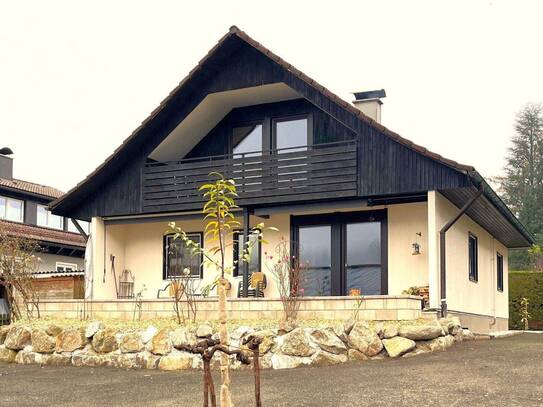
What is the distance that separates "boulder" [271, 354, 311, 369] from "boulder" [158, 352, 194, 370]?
1550 mm

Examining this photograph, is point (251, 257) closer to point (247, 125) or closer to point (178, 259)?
point (178, 259)

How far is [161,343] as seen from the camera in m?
14.5

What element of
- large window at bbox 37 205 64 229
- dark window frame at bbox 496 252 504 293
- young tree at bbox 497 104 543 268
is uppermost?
young tree at bbox 497 104 543 268

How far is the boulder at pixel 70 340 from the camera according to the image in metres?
15.3

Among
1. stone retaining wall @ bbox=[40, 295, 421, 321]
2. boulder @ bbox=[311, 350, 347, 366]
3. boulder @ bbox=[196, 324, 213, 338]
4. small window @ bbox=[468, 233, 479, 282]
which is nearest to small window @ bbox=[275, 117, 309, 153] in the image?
stone retaining wall @ bbox=[40, 295, 421, 321]

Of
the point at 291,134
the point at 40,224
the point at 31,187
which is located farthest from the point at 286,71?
the point at 31,187

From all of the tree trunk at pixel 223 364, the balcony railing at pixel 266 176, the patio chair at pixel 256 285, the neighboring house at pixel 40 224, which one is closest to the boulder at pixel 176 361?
the patio chair at pixel 256 285

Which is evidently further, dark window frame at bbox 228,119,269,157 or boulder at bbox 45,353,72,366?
dark window frame at bbox 228,119,269,157

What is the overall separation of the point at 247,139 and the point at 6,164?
16.7 m

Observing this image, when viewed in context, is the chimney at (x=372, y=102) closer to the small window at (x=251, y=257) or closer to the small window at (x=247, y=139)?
the small window at (x=247, y=139)

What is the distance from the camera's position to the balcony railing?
16875 millimetres

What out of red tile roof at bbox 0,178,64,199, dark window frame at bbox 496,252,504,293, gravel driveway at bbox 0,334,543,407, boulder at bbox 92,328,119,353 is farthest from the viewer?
red tile roof at bbox 0,178,64,199

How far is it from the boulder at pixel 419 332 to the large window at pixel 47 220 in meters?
20.2

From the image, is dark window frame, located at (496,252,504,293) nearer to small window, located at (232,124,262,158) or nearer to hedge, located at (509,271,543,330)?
hedge, located at (509,271,543,330)
